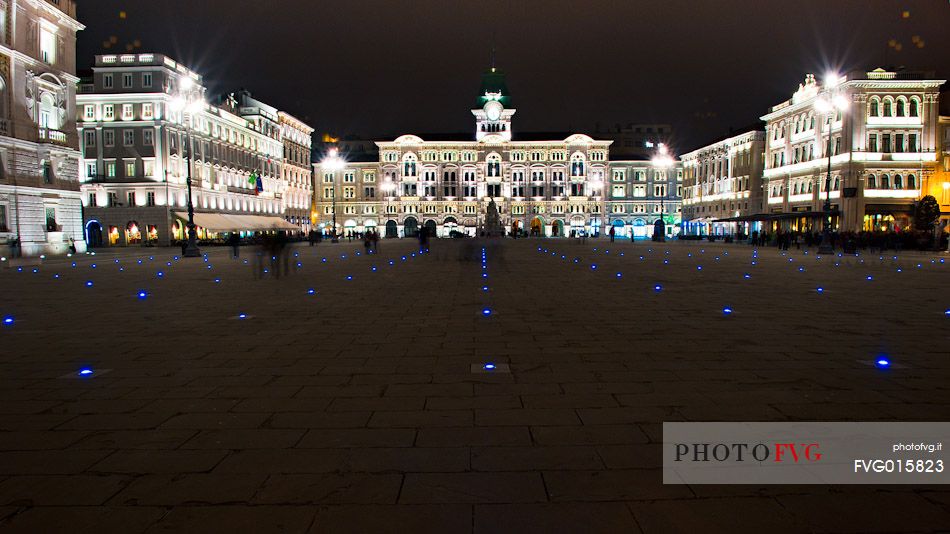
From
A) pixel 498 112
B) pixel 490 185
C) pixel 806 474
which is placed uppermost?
pixel 498 112

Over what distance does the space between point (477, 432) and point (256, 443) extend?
1.73 metres

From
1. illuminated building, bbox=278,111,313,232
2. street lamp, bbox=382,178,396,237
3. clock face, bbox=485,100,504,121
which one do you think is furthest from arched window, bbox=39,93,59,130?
clock face, bbox=485,100,504,121

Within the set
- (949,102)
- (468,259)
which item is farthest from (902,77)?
(468,259)

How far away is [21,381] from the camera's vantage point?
6879 millimetres

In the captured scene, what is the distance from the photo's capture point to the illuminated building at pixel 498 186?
4825 inches

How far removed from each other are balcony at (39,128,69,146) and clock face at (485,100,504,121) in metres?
92.5

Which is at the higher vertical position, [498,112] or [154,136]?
[498,112]

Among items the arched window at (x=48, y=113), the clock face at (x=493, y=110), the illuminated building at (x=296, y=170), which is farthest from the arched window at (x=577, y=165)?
the arched window at (x=48, y=113)

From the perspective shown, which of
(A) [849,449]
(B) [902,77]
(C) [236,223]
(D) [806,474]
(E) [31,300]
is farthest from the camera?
(C) [236,223]

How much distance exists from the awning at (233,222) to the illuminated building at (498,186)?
40.3 metres

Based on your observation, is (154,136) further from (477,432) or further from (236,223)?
(477,432)

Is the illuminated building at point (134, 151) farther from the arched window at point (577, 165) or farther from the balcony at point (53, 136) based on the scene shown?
the arched window at point (577, 165)

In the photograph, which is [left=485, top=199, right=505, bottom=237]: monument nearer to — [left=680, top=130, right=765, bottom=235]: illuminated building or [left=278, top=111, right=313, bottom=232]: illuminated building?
[left=278, top=111, right=313, bottom=232]: illuminated building

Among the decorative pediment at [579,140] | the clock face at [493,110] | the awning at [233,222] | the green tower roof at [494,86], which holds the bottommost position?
the awning at [233,222]
